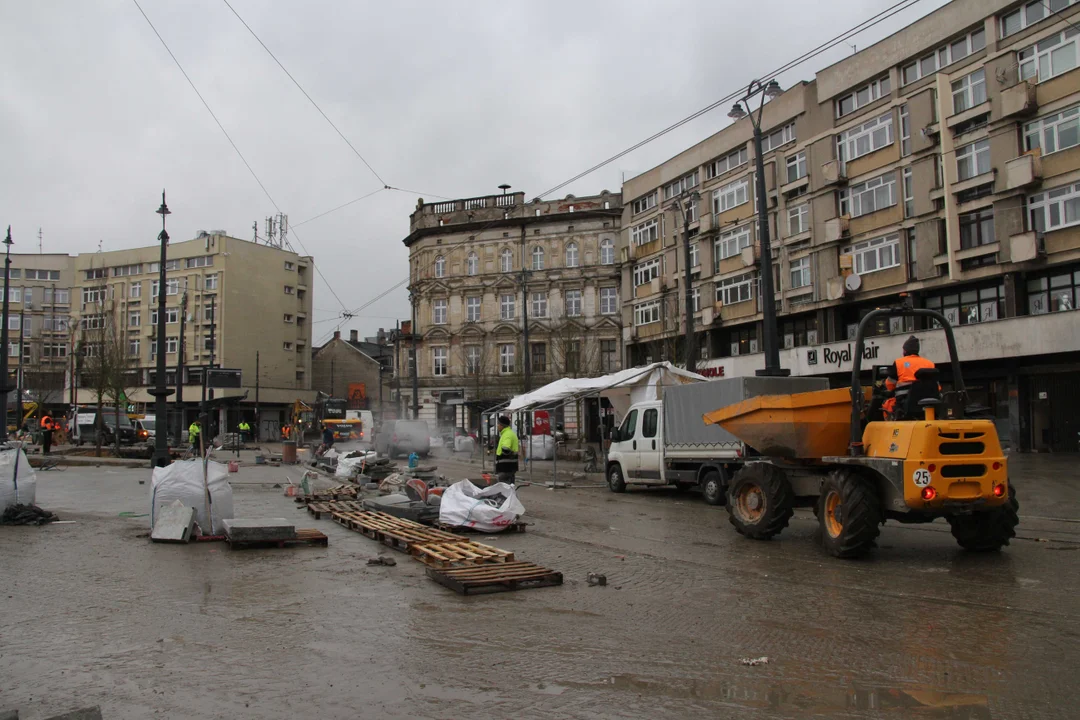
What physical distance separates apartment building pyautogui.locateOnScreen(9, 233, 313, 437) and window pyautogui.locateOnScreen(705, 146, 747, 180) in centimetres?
4591

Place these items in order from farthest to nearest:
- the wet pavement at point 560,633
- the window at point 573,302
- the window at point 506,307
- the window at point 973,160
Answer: the window at point 506,307 → the window at point 573,302 → the window at point 973,160 → the wet pavement at point 560,633

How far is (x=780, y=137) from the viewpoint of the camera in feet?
128

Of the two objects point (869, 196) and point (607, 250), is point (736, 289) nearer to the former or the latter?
point (869, 196)

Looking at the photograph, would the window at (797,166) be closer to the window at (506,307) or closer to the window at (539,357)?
the window at (539,357)

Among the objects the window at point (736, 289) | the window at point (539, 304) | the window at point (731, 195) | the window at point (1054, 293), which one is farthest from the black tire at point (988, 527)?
the window at point (539, 304)

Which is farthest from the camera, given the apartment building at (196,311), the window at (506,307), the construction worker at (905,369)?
the apartment building at (196,311)

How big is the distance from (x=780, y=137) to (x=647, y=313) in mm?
13647

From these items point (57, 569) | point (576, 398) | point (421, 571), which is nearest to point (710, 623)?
point (421, 571)

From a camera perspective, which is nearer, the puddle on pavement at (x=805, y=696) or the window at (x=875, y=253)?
the puddle on pavement at (x=805, y=696)

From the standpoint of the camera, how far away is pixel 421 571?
896cm

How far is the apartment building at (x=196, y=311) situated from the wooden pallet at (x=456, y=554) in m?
65.9

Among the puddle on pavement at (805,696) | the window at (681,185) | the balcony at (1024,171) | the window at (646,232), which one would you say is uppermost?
the window at (681,185)

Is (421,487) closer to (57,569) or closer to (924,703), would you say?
(57,569)

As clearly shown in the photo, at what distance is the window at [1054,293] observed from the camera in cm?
2733
